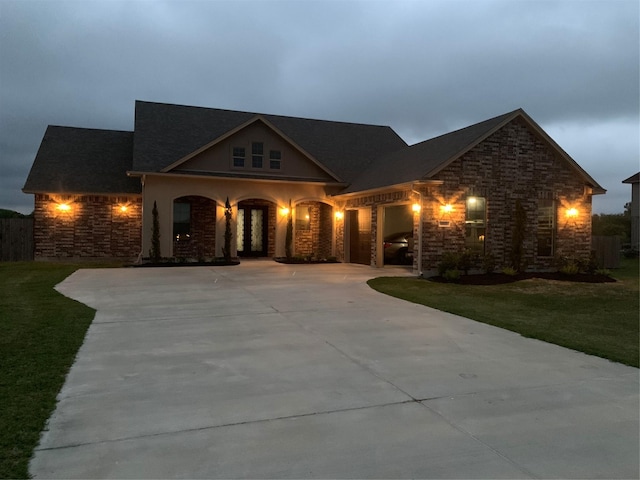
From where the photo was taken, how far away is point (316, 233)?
21.8 meters

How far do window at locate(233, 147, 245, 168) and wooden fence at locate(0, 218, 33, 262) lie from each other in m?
8.63

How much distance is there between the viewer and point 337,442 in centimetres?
338

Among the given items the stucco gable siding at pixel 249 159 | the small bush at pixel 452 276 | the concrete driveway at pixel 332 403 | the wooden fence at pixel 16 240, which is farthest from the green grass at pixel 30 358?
the wooden fence at pixel 16 240

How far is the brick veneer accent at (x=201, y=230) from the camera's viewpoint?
20141 millimetres

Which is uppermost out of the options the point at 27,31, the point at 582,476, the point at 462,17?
the point at 462,17

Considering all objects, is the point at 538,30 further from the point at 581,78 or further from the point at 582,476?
the point at 582,476

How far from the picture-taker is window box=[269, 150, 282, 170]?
1983 centimetres

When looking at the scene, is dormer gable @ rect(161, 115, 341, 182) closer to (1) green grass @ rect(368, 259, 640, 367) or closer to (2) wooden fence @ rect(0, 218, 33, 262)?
(2) wooden fence @ rect(0, 218, 33, 262)

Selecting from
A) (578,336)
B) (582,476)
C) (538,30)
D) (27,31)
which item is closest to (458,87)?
(538,30)

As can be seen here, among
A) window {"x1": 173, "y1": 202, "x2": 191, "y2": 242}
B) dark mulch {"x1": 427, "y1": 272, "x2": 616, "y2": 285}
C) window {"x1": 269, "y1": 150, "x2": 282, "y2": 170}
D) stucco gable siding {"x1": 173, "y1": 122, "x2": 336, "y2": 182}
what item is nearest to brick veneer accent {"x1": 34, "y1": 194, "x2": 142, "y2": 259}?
window {"x1": 173, "y1": 202, "x2": 191, "y2": 242}

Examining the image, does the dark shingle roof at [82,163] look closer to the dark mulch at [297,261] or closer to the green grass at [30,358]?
the dark mulch at [297,261]

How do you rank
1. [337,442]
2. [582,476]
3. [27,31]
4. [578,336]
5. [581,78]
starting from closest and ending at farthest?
[582,476] → [337,442] → [578,336] → [27,31] → [581,78]

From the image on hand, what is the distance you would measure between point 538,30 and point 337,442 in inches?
710

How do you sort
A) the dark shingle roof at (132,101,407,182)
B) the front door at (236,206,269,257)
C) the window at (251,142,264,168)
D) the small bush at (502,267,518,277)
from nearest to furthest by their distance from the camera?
the small bush at (502,267,518,277) < the dark shingle roof at (132,101,407,182) < the window at (251,142,264,168) < the front door at (236,206,269,257)
